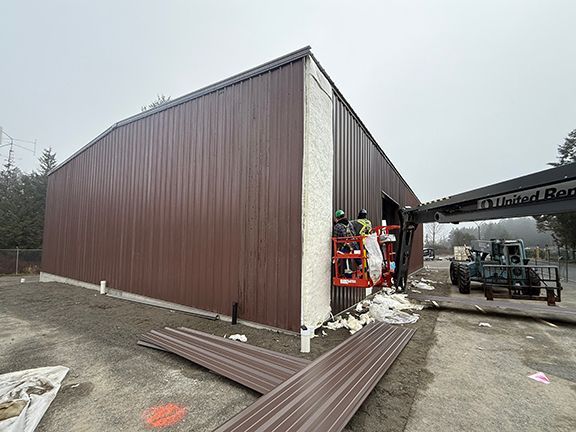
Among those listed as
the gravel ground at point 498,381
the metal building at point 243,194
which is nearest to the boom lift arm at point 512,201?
the metal building at point 243,194

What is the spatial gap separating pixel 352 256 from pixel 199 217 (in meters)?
3.49

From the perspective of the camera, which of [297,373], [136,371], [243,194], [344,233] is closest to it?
[297,373]

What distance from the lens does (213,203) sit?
18.2 feet

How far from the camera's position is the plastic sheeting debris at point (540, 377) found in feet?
9.56

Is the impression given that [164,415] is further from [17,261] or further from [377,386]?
[17,261]

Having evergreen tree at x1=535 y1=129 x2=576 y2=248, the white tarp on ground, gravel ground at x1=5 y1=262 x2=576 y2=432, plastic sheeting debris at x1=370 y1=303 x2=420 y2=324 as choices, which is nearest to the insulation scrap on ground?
plastic sheeting debris at x1=370 y1=303 x2=420 y2=324

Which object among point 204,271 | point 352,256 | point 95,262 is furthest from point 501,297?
point 95,262

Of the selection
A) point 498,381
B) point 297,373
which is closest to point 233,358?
point 297,373

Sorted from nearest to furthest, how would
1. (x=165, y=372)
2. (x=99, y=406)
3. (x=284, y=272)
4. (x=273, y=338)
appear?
(x=99, y=406)
(x=165, y=372)
(x=273, y=338)
(x=284, y=272)

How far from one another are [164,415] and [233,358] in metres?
1.02

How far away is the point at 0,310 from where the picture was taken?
6.16 meters

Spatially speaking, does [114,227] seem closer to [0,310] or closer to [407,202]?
[0,310]

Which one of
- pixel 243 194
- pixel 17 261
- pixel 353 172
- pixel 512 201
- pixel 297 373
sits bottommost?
pixel 17 261

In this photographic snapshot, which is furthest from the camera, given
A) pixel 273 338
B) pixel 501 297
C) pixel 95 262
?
pixel 95 262
